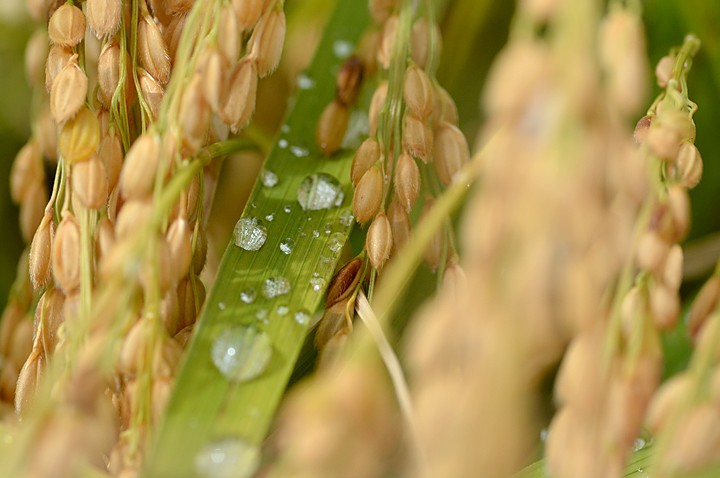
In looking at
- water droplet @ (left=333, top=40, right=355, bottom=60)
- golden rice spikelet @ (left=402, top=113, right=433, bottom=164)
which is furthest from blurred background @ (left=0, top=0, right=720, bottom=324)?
golden rice spikelet @ (left=402, top=113, right=433, bottom=164)

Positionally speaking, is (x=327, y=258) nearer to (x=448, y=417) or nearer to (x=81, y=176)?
(x=81, y=176)

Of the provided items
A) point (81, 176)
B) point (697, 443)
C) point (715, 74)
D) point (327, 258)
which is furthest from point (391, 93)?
point (715, 74)

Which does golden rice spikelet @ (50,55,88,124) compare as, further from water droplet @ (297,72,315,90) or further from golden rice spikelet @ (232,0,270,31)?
water droplet @ (297,72,315,90)

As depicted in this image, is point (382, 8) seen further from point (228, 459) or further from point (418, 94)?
point (228, 459)

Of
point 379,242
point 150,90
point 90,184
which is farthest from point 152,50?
point 379,242

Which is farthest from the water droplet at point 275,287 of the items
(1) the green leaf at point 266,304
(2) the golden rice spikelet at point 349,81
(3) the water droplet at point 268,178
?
(2) the golden rice spikelet at point 349,81
